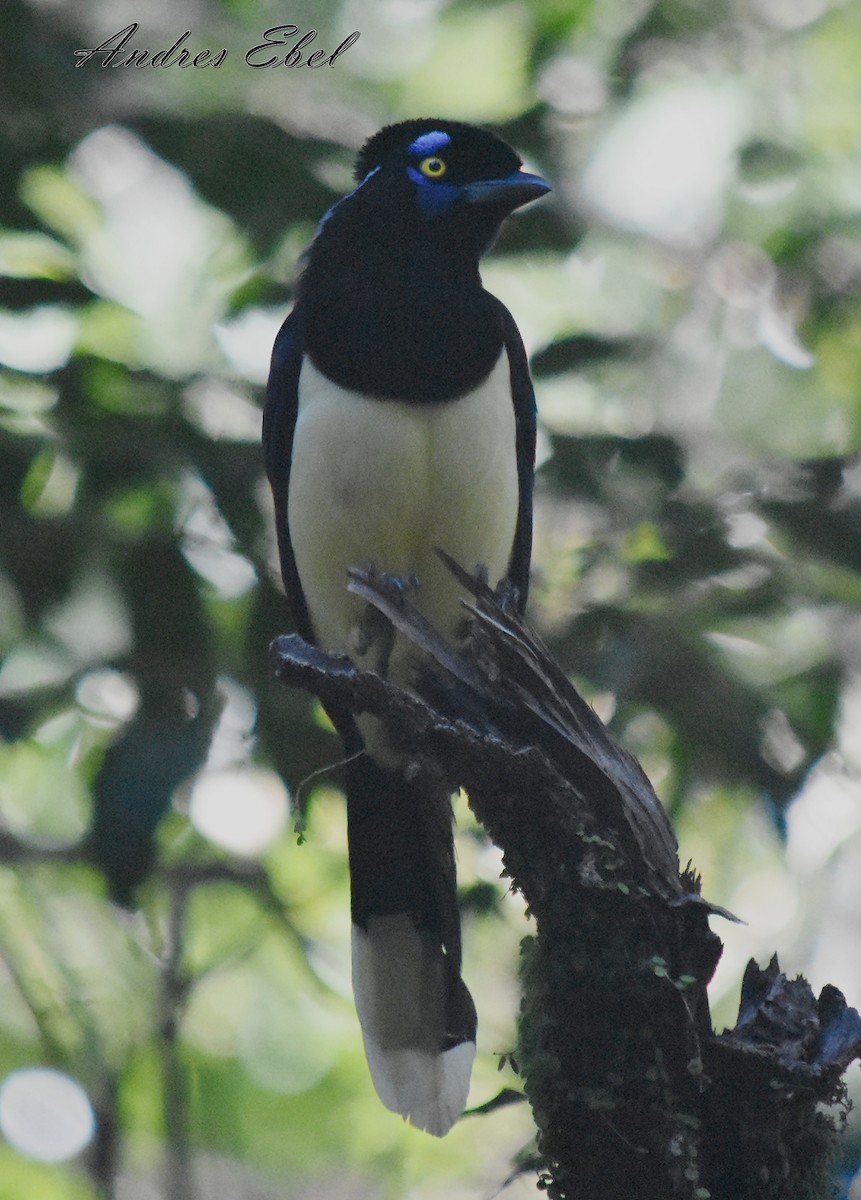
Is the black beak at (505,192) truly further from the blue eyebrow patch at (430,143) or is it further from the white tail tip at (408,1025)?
the white tail tip at (408,1025)

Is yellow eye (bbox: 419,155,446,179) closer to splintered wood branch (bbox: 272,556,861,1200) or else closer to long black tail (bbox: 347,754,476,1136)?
long black tail (bbox: 347,754,476,1136)

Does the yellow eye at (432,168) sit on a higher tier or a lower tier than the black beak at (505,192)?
higher

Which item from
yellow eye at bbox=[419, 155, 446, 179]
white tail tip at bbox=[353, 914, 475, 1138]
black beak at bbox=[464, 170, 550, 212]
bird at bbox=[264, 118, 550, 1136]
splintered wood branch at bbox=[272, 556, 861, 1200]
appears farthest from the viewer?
yellow eye at bbox=[419, 155, 446, 179]

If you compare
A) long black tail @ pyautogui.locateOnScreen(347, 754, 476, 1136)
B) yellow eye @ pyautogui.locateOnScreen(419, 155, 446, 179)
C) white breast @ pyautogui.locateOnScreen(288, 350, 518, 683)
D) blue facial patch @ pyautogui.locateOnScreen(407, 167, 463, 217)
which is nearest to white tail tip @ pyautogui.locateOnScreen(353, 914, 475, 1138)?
long black tail @ pyautogui.locateOnScreen(347, 754, 476, 1136)

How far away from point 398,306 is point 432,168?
0.61m

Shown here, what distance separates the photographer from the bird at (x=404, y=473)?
3971 millimetres

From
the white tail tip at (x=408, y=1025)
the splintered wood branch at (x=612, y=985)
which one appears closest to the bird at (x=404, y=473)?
the white tail tip at (x=408, y=1025)

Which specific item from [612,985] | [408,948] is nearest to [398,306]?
[408,948]

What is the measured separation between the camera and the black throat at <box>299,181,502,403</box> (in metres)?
4.00

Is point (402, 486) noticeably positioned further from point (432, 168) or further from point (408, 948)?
point (408, 948)

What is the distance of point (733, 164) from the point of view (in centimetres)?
633

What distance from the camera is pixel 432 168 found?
4469mm

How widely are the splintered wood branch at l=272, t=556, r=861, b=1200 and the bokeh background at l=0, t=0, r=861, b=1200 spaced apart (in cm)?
31

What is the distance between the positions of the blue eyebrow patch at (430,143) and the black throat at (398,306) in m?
0.19
